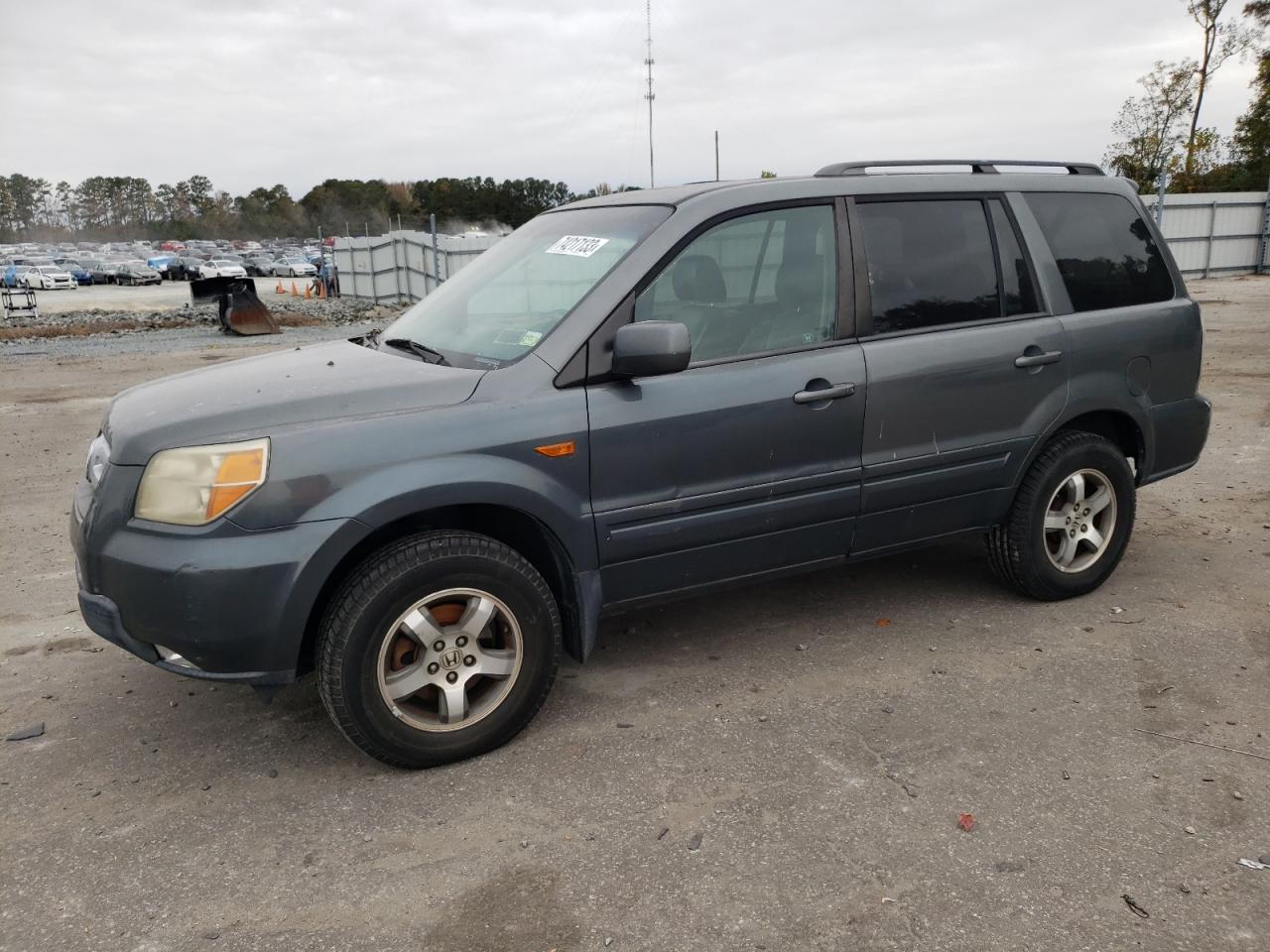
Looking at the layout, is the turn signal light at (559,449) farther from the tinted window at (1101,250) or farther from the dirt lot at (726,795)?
the tinted window at (1101,250)

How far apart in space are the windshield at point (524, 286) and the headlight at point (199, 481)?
0.84m

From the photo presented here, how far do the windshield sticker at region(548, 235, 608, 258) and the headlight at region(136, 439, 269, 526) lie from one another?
1415mm

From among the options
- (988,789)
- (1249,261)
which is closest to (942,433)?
(988,789)

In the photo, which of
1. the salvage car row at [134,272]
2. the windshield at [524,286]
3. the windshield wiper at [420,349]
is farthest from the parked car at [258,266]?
the windshield wiper at [420,349]

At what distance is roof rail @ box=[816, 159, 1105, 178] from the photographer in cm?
410

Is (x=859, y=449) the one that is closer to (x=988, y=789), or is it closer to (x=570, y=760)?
(x=988, y=789)

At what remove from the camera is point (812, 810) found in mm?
2988

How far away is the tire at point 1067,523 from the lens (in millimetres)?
4340

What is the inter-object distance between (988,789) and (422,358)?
2.40 metres

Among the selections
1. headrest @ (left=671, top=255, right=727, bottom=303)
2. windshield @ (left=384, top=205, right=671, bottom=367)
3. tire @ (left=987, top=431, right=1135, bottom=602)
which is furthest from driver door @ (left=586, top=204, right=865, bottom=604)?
tire @ (left=987, top=431, right=1135, bottom=602)

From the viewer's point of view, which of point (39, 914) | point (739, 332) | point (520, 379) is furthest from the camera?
point (739, 332)

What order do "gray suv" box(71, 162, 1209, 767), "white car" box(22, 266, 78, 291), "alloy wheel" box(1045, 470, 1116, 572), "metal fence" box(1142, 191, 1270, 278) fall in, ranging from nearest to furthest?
"gray suv" box(71, 162, 1209, 767), "alloy wheel" box(1045, 470, 1116, 572), "metal fence" box(1142, 191, 1270, 278), "white car" box(22, 266, 78, 291)

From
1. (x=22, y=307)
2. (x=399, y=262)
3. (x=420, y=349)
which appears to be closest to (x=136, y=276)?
(x=22, y=307)

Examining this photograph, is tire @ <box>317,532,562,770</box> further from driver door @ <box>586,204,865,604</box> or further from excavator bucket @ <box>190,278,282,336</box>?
excavator bucket @ <box>190,278,282,336</box>
